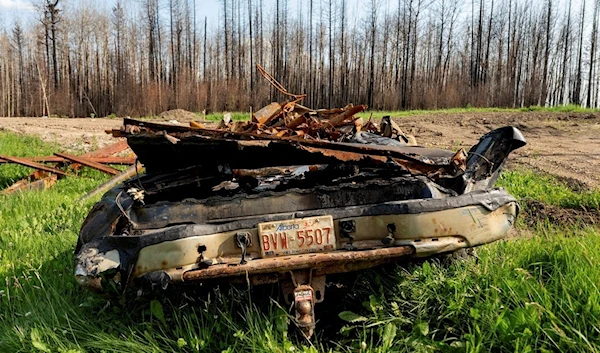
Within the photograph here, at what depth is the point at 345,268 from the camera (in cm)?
234

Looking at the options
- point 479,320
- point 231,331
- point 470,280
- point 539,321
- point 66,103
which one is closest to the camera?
point 539,321

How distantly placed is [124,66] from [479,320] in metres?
33.8

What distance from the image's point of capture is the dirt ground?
867 cm

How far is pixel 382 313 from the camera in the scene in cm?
263

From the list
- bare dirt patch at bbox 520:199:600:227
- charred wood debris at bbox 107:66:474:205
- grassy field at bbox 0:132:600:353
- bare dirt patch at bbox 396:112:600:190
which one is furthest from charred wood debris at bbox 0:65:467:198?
bare dirt patch at bbox 396:112:600:190

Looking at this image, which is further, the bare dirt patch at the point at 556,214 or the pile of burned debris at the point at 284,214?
the bare dirt patch at the point at 556,214

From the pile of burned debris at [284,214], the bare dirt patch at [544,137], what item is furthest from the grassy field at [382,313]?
the bare dirt patch at [544,137]

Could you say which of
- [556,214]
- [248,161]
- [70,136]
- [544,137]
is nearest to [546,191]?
[556,214]

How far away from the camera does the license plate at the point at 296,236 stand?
88.9 inches

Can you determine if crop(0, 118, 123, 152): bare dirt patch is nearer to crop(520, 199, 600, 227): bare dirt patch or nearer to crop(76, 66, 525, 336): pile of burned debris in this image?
crop(520, 199, 600, 227): bare dirt patch

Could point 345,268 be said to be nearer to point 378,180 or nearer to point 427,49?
point 378,180

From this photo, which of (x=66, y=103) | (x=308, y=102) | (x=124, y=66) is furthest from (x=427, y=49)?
(x=66, y=103)

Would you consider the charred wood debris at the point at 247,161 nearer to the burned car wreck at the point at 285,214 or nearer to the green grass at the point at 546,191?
the burned car wreck at the point at 285,214

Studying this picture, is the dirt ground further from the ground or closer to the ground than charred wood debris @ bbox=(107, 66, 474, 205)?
closer to the ground
